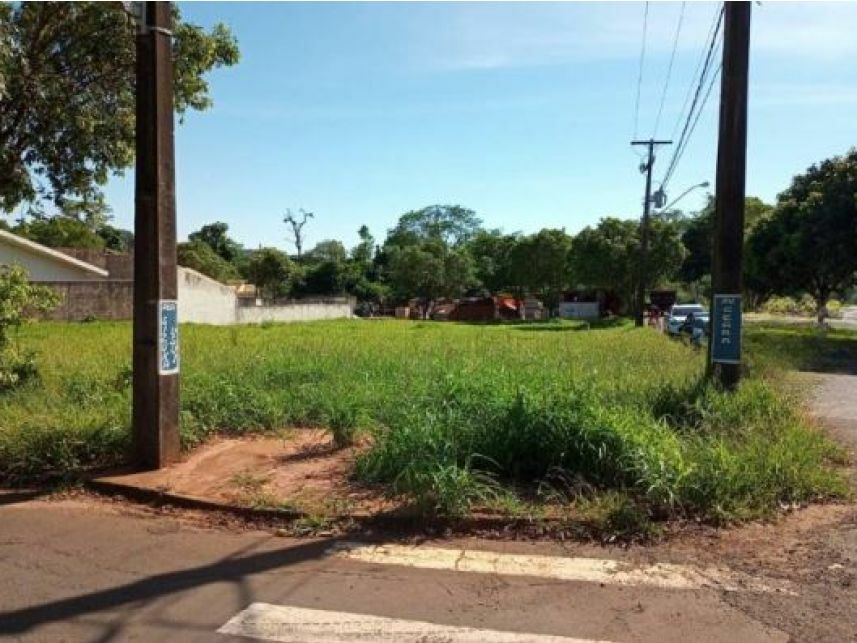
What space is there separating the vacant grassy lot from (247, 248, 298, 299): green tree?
5969 centimetres

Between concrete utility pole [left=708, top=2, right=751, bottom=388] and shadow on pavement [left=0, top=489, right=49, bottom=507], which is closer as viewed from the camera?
shadow on pavement [left=0, top=489, right=49, bottom=507]

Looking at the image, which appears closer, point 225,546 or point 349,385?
point 225,546

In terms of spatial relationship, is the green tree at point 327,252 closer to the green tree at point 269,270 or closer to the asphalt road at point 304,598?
the green tree at point 269,270

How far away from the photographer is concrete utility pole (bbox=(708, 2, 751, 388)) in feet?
28.6

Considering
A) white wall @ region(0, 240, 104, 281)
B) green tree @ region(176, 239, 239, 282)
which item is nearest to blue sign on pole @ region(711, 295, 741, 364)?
white wall @ region(0, 240, 104, 281)

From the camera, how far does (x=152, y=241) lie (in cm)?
750

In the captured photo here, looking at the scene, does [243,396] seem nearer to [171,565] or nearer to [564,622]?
[171,565]

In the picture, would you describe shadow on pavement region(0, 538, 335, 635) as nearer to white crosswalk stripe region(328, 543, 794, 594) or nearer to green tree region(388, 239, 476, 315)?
white crosswalk stripe region(328, 543, 794, 594)

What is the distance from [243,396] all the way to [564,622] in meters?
6.11

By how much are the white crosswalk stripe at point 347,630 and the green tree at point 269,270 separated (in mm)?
66739

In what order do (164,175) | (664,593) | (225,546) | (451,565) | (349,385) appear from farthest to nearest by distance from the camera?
(349,385), (164,175), (225,546), (451,565), (664,593)

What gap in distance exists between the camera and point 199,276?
42688 millimetres

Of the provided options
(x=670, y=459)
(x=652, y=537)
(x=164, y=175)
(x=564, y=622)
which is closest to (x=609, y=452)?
(x=670, y=459)

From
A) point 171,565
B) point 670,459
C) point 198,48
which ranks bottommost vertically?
point 171,565
